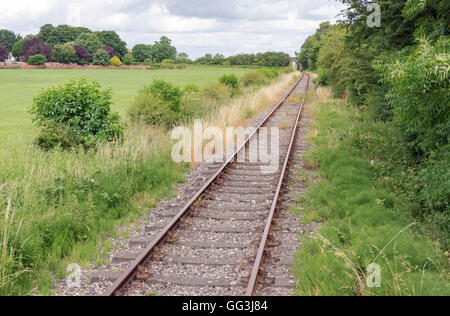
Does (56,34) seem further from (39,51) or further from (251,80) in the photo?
(251,80)

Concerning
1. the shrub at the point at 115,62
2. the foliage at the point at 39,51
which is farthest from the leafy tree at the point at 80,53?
the shrub at the point at 115,62

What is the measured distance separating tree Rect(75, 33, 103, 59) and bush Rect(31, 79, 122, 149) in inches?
4535

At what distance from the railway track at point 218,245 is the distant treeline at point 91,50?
10370 cm

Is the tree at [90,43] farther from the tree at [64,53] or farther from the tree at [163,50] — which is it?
the tree at [163,50]

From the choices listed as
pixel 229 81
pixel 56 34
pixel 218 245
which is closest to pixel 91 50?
pixel 56 34

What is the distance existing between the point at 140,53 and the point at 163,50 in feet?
31.9

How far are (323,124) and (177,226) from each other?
11.6m

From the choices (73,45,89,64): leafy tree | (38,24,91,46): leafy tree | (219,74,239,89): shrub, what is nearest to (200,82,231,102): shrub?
(219,74,239,89): shrub

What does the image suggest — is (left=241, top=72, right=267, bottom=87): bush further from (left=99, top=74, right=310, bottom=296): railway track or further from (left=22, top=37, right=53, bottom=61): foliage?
(left=22, top=37, right=53, bottom=61): foliage

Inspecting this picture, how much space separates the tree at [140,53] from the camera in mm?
149875

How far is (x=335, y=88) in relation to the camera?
2675 cm

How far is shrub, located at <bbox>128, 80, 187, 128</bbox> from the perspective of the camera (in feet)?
44.6

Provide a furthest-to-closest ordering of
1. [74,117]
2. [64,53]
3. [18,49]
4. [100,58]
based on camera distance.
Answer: [18,49]
[100,58]
[64,53]
[74,117]

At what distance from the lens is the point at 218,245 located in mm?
6125
